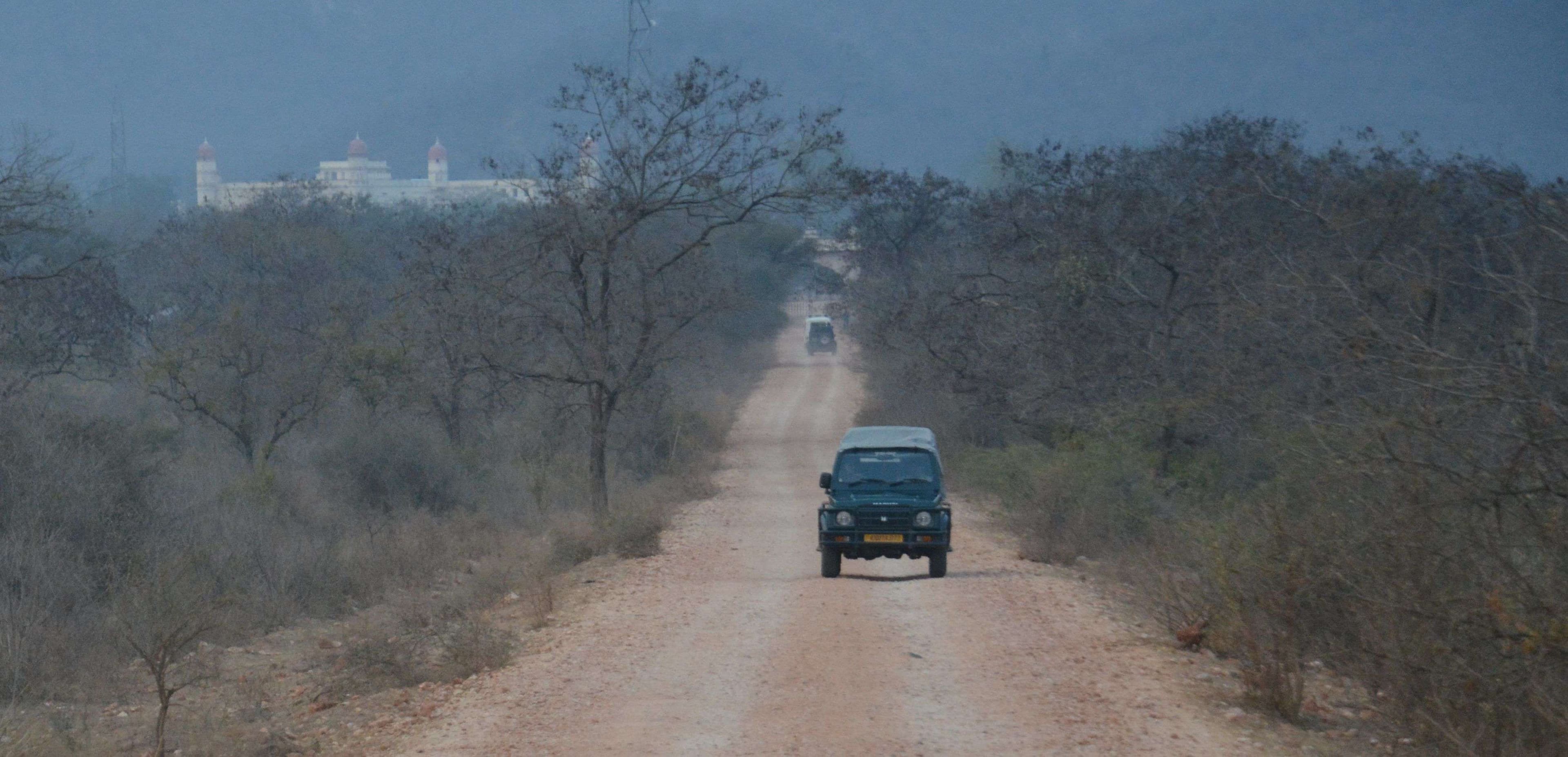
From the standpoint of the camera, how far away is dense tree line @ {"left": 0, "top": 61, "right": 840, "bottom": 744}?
15562 millimetres

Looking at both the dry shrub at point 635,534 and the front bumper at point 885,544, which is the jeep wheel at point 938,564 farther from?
the dry shrub at point 635,534

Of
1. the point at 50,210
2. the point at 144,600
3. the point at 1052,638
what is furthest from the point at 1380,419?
the point at 50,210

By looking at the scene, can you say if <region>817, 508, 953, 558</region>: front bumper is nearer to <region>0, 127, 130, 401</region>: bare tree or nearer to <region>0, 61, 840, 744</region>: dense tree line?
<region>0, 61, 840, 744</region>: dense tree line

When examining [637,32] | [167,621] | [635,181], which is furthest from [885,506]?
[637,32]

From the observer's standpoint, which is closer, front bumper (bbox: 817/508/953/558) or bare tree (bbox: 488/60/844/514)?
front bumper (bbox: 817/508/953/558)

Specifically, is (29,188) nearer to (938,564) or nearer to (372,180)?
(938,564)

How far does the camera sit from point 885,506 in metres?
15.7

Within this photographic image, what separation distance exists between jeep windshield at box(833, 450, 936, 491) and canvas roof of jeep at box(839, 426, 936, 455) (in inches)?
1.9

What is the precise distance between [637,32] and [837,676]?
625 inches

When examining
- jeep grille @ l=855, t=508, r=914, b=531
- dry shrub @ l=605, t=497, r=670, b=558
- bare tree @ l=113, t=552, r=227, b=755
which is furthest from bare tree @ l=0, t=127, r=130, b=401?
jeep grille @ l=855, t=508, r=914, b=531

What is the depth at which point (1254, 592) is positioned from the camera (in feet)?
32.1

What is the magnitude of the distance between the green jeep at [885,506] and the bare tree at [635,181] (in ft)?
18.2

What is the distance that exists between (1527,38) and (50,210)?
5467 inches

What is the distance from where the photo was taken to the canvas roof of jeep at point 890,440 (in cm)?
1673
